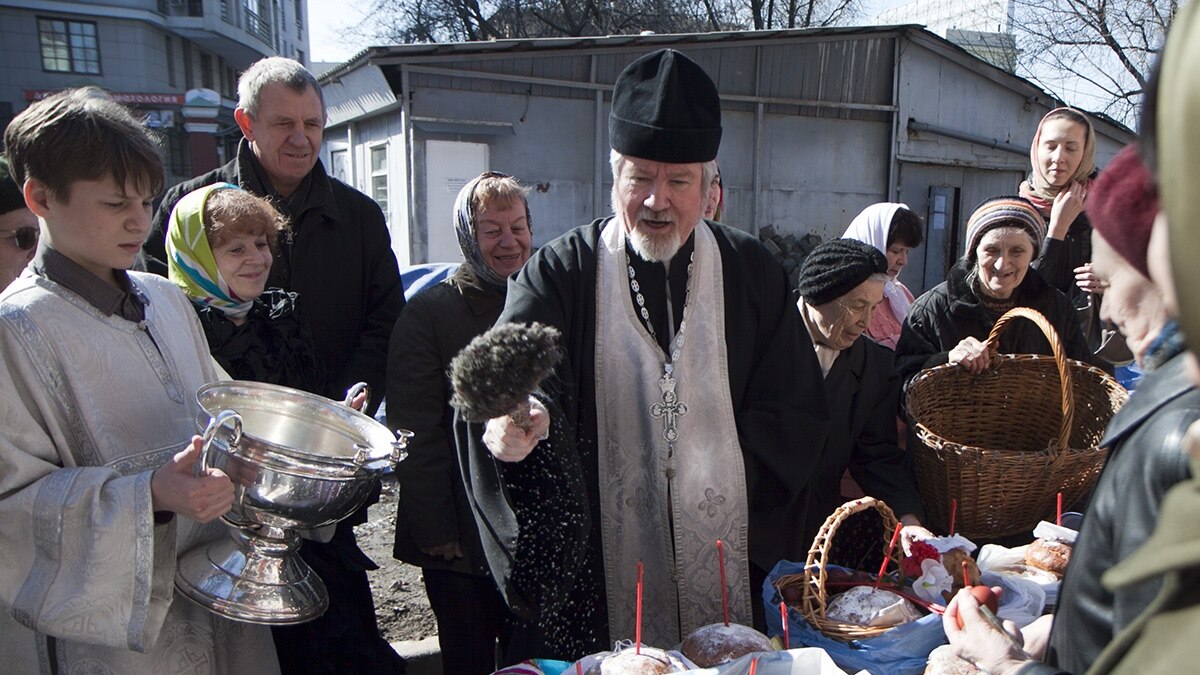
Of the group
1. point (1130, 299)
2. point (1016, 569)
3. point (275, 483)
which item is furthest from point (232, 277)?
point (1016, 569)

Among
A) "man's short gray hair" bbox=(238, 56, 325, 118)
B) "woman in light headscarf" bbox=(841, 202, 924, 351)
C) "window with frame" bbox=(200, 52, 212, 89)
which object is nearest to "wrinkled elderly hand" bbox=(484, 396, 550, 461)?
"man's short gray hair" bbox=(238, 56, 325, 118)

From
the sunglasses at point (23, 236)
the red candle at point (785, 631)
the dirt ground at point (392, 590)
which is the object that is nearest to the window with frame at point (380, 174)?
the dirt ground at point (392, 590)

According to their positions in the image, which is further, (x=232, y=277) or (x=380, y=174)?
(x=380, y=174)

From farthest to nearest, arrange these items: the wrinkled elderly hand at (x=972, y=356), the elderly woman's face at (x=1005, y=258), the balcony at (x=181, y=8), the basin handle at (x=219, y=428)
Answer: the balcony at (x=181, y=8)
the elderly woman's face at (x=1005, y=258)
the wrinkled elderly hand at (x=972, y=356)
the basin handle at (x=219, y=428)

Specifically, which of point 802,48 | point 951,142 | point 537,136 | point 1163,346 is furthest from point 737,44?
point 1163,346

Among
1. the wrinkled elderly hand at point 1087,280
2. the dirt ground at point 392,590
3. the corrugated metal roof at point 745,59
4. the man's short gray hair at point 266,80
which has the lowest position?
the dirt ground at point 392,590

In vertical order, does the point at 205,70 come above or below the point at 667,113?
above

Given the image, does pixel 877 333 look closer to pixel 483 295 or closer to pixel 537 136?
pixel 483 295

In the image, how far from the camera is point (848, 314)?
2725 millimetres

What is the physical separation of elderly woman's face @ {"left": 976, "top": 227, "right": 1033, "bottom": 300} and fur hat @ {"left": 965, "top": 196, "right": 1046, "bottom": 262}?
0.04 m

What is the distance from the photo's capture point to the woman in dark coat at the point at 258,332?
2.37 metres

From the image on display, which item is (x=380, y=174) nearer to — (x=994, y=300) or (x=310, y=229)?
(x=310, y=229)

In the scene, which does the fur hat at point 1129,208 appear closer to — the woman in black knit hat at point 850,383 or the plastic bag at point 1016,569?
the plastic bag at point 1016,569

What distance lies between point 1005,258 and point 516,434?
7.35 ft
